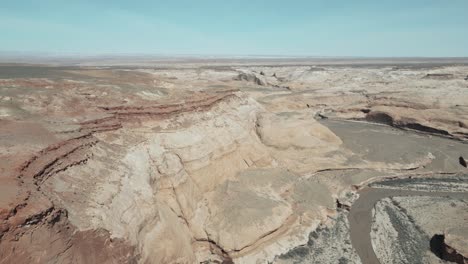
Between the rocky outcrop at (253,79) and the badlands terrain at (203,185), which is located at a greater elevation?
the badlands terrain at (203,185)

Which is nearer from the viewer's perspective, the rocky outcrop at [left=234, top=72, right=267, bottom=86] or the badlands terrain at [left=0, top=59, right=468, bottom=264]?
the badlands terrain at [left=0, top=59, right=468, bottom=264]

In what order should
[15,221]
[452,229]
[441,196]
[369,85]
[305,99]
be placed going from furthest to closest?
[369,85], [305,99], [441,196], [452,229], [15,221]

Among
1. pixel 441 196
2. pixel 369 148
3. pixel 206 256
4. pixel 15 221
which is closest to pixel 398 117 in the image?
pixel 369 148

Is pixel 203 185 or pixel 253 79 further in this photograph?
pixel 253 79

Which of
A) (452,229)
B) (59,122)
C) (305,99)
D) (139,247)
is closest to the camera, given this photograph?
(139,247)

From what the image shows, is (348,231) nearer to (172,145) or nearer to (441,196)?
Answer: (441,196)

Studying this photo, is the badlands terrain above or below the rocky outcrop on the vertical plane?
above

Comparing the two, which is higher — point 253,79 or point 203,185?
point 203,185

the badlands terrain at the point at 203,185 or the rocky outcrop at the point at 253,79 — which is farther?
the rocky outcrop at the point at 253,79
